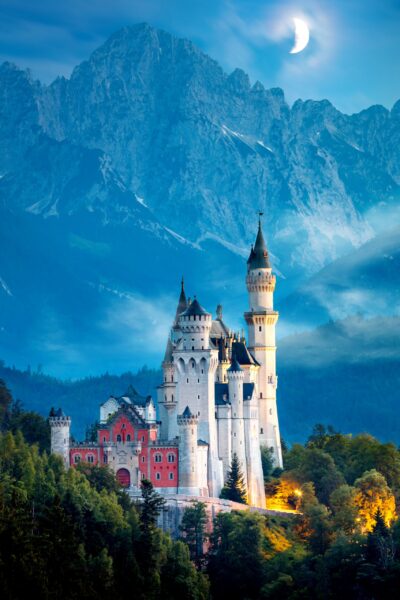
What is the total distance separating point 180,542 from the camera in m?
123

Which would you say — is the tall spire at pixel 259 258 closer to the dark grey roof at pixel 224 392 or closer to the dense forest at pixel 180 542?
the dark grey roof at pixel 224 392

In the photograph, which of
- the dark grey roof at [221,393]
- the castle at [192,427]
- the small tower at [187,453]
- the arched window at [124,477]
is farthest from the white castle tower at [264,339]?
the arched window at [124,477]

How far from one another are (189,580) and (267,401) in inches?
1302

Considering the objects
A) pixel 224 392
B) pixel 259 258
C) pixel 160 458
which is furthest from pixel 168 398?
pixel 259 258

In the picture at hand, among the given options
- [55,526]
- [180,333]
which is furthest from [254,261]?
[55,526]

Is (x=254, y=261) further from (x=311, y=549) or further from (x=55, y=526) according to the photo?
(x=55, y=526)

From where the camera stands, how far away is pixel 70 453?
442ft

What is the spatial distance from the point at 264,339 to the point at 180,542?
32639mm

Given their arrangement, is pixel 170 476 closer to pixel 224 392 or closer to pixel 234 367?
pixel 224 392

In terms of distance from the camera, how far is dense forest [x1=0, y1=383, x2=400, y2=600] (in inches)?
4289

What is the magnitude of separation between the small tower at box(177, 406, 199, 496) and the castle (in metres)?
0.08

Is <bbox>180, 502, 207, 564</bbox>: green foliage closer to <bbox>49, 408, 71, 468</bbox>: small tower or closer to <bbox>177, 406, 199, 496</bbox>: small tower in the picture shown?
<bbox>177, 406, 199, 496</bbox>: small tower

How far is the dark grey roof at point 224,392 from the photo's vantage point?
13875cm

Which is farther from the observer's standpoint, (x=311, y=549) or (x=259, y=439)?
(x=259, y=439)
